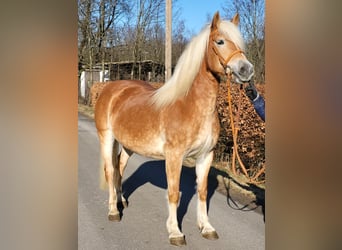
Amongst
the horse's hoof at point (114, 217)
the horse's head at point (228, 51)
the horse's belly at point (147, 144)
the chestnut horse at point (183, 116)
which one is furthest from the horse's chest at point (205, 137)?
the horse's hoof at point (114, 217)

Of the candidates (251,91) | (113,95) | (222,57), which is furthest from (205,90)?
(113,95)

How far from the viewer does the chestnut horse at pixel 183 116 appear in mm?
930

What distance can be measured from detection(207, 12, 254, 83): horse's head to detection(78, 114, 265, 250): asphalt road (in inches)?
13.8

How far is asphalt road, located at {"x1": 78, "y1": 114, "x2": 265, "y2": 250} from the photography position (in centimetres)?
84

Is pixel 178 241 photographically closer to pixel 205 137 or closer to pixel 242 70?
pixel 205 137

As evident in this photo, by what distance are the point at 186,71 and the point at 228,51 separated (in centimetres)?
21

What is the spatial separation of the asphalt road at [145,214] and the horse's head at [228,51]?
351mm

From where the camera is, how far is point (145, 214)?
1231mm

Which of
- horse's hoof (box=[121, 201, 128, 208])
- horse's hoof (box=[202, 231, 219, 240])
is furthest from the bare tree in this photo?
horse's hoof (box=[121, 201, 128, 208])

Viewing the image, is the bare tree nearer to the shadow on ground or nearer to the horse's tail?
the shadow on ground
